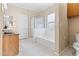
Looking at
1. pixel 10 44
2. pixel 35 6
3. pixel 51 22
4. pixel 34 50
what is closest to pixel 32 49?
pixel 34 50

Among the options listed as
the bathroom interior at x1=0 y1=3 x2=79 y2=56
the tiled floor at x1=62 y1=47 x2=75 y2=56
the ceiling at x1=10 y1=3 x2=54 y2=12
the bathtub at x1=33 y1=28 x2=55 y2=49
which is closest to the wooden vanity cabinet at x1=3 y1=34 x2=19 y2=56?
the bathroom interior at x1=0 y1=3 x2=79 y2=56

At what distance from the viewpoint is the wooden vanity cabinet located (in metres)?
1.82

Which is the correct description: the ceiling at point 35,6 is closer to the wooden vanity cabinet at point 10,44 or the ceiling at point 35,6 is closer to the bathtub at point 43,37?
the bathtub at point 43,37

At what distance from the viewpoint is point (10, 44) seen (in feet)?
6.06

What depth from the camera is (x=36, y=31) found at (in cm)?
194

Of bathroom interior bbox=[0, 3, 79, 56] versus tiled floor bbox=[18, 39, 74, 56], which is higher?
bathroom interior bbox=[0, 3, 79, 56]

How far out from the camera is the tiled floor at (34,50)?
6.07 ft

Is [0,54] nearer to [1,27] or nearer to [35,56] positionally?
[1,27]

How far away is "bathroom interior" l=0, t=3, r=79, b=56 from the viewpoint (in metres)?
1.82

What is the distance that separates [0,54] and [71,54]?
1225mm

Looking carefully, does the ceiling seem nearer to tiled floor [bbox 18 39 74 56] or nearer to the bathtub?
the bathtub

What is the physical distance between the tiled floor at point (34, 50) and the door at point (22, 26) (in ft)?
0.31

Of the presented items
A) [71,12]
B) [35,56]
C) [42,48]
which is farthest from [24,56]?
[71,12]

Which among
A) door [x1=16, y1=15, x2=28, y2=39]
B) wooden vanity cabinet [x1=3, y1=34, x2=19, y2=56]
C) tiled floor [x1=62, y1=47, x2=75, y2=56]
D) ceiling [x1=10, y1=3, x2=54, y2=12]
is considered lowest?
tiled floor [x1=62, y1=47, x2=75, y2=56]
